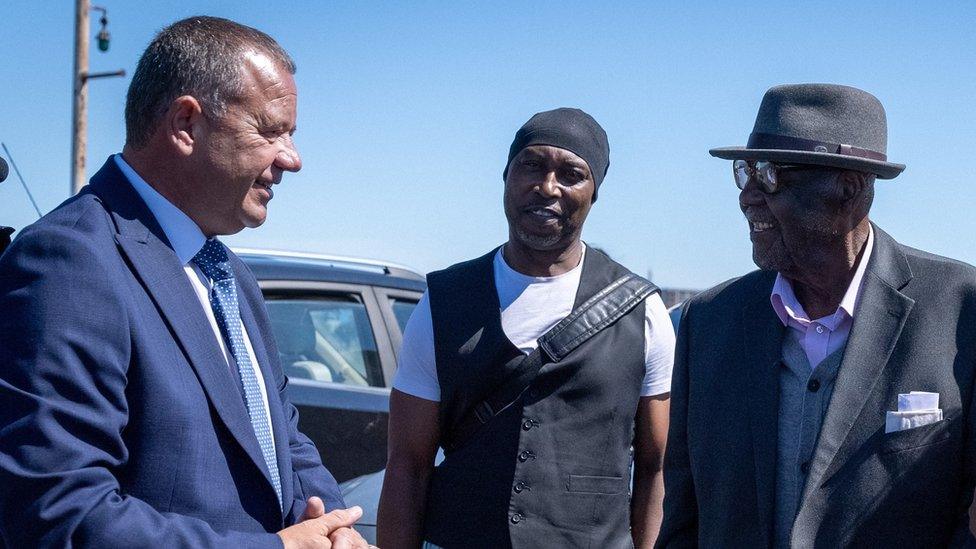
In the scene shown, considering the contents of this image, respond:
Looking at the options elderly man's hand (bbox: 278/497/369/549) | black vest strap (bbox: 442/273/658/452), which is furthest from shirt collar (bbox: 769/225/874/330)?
elderly man's hand (bbox: 278/497/369/549)

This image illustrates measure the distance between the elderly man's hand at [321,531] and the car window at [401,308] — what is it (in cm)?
338

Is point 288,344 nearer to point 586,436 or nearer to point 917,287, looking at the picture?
point 586,436

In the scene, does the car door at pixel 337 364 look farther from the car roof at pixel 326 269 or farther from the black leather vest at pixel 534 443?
the black leather vest at pixel 534 443

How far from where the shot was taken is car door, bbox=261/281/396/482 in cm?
527

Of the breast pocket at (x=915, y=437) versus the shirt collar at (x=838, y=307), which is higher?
the shirt collar at (x=838, y=307)

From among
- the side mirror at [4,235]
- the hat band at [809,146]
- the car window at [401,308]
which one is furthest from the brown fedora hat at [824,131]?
the car window at [401,308]

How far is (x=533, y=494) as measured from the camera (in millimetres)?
3176

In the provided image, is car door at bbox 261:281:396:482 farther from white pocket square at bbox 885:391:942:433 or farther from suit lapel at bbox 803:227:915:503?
white pocket square at bbox 885:391:942:433

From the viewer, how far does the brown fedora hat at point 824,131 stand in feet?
Result: 8.75

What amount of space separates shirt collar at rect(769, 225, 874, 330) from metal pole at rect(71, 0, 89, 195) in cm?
1642

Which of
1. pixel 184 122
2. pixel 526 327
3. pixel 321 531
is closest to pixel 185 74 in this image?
pixel 184 122

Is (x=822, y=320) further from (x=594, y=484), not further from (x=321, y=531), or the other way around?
(x=321, y=531)

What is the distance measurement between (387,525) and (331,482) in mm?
673

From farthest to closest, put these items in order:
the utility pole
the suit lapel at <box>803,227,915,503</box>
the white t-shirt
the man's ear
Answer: the utility pole → the white t-shirt → the suit lapel at <box>803,227,915,503</box> → the man's ear
